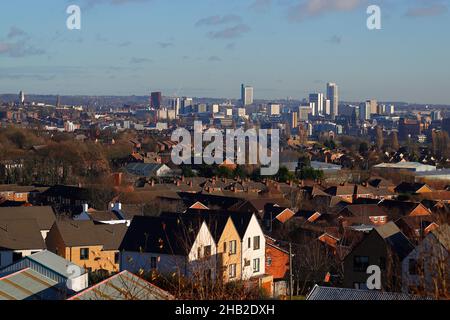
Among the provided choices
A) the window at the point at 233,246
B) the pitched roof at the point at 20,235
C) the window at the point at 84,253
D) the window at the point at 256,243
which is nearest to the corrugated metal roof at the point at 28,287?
the window at the point at 233,246

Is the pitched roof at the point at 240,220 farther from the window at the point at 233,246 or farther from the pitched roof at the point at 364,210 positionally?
the pitched roof at the point at 364,210

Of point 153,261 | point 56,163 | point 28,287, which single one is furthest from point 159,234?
point 56,163

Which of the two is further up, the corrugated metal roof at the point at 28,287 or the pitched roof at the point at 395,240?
the corrugated metal roof at the point at 28,287

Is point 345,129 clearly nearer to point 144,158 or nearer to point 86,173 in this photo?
point 144,158

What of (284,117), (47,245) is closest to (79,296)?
(47,245)

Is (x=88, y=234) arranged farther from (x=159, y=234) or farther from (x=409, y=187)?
(x=409, y=187)

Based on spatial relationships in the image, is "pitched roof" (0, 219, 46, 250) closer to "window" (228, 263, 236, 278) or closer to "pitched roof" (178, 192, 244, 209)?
"window" (228, 263, 236, 278)
